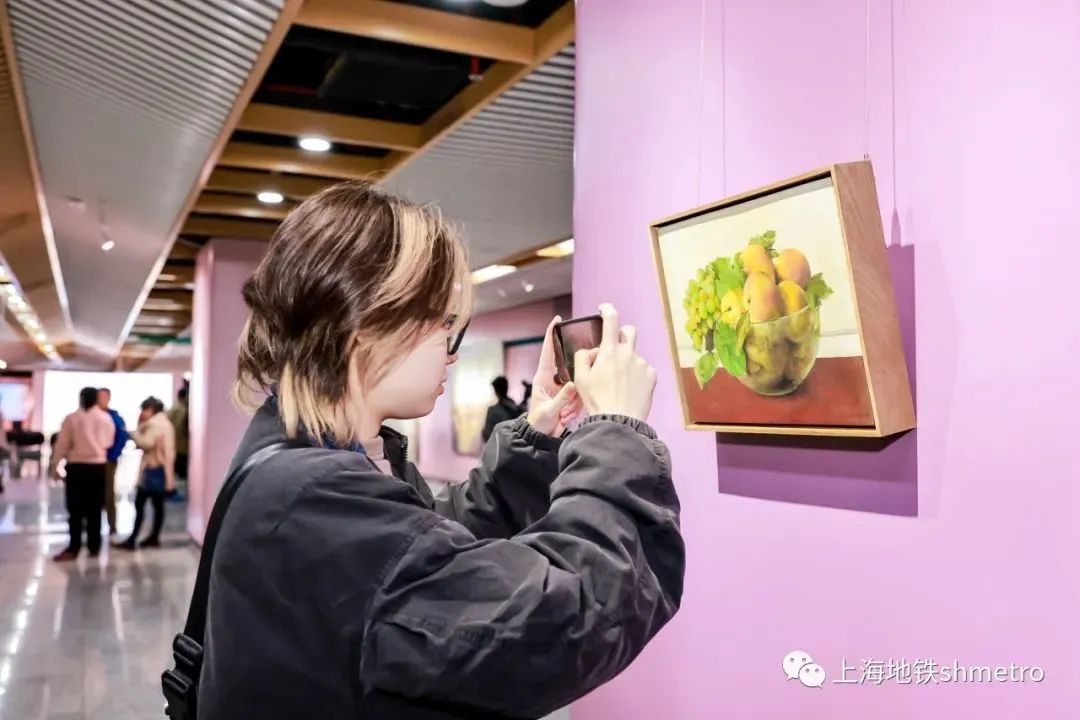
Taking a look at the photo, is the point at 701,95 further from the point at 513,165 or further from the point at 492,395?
the point at 492,395

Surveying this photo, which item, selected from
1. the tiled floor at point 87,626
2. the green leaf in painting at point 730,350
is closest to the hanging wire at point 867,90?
the green leaf in painting at point 730,350

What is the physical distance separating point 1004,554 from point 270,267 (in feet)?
3.64

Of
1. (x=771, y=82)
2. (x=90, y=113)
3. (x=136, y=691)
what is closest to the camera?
(x=771, y=82)

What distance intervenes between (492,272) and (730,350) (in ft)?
31.7

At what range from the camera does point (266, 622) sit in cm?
91

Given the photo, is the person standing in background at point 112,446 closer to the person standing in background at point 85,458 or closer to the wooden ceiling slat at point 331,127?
the person standing in background at point 85,458

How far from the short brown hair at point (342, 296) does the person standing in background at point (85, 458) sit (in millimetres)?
8045

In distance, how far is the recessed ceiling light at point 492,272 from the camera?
10.9m

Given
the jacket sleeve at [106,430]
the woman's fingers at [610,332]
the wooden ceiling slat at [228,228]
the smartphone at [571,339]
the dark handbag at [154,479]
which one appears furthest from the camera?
the dark handbag at [154,479]

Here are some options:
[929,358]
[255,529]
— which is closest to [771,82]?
[929,358]

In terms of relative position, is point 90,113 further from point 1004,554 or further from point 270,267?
point 1004,554

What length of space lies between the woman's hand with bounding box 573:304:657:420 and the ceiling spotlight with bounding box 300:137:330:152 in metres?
4.76

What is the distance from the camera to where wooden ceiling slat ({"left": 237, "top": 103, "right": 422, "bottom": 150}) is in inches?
211

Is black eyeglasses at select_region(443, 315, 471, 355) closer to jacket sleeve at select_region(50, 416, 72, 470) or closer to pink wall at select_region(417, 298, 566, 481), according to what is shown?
jacket sleeve at select_region(50, 416, 72, 470)
